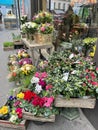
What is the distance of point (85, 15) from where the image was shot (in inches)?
114

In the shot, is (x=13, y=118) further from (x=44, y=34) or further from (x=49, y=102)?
(x=44, y=34)

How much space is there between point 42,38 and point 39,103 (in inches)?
53.1

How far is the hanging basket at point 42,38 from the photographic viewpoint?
2.97 m

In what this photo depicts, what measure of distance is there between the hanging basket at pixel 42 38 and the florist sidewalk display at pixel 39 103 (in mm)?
982

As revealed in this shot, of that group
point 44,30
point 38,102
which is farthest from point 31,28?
point 38,102

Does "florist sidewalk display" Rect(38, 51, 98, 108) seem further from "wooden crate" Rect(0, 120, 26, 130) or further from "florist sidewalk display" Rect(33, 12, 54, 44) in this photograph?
"florist sidewalk display" Rect(33, 12, 54, 44)

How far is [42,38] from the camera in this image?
301cm

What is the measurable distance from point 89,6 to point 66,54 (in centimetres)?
93

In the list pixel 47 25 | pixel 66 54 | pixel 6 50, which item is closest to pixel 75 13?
pixel 47 25

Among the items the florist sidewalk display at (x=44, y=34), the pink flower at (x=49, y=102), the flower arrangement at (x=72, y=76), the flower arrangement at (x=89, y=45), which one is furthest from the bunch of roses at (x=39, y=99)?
the florist sidewalk display at (x=44, y=34)

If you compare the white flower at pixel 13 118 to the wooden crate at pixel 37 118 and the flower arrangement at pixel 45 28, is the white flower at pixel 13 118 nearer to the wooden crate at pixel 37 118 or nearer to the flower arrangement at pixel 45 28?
the wooden crate at pixel 37 118

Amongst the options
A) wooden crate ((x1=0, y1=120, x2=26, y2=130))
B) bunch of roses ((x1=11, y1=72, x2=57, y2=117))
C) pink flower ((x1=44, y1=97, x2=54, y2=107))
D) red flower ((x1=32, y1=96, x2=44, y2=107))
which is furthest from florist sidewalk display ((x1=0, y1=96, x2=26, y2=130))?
pink flower ((x1=44, y1=97, x2=54, y2=107))

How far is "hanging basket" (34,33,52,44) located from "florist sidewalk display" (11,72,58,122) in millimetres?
982

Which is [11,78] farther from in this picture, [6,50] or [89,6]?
[6,50]
